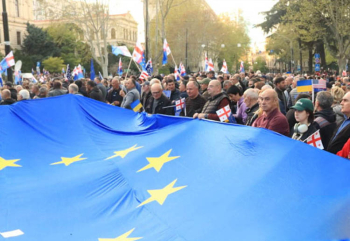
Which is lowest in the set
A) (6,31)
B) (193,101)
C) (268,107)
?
(193,101)

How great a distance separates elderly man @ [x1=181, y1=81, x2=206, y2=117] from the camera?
838 cm

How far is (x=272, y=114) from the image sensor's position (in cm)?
542

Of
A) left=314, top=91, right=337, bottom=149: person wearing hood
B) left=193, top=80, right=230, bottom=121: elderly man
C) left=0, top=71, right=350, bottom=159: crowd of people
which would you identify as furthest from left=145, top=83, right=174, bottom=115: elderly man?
left=314, top=91, right=337, bottom=149: person wearing hood

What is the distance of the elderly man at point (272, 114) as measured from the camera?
209 inches

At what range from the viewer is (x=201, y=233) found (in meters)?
3.75

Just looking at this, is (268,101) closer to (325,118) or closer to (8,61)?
(325,118)

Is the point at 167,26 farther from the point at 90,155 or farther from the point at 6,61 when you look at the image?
the point at 90,155

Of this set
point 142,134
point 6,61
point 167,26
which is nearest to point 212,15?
point 167,26

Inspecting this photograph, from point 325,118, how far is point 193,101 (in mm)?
3045

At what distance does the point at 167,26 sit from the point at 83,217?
60539 millimetres

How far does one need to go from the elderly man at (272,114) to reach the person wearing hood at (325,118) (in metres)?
0.46

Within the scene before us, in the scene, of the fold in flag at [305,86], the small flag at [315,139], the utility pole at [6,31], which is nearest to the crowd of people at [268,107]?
the small flag at [315,139]

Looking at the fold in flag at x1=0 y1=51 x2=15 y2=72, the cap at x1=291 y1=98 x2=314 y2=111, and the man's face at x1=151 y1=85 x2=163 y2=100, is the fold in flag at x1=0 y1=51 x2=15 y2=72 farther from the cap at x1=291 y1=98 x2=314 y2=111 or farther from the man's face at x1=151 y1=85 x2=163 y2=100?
the cap at x1=291 y1=98 x2=314 y2=111

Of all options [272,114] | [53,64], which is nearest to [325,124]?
[272,114]
